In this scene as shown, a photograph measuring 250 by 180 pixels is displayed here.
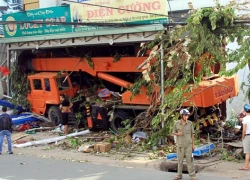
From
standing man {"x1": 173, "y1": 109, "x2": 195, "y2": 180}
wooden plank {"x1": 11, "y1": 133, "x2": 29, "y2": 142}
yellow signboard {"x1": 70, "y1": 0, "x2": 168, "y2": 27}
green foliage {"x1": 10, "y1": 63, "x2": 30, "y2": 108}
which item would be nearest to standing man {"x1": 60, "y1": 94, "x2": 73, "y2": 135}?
wooden plank {"x1": 11, "y1": 133, "x2": 29, "y2": 142}

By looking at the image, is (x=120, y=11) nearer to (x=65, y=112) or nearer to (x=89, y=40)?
(x=89, y=40)

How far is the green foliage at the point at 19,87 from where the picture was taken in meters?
18.8

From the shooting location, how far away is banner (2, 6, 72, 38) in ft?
54.5

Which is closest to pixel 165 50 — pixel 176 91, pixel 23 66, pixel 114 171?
pixel 176 91

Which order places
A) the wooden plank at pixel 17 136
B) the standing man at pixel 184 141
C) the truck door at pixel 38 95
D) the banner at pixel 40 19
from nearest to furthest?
the standing man at pixel 184 141 → the wooden plank at pixel 17 136 → the banner at pixel 40 19 → the truck door at pixel 38 95

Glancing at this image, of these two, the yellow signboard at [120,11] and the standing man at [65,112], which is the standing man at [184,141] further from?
the standing man at [65,112]

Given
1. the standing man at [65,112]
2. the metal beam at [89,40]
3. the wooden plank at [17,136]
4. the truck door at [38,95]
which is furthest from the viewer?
the truck door at [38,95]

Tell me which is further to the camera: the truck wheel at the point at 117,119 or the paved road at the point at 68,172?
the truck wheel at the point at 117,119

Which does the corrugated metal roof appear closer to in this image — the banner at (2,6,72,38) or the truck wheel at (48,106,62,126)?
the banner at (2,6,72,38)

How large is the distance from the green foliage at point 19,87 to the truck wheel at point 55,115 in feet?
4.29

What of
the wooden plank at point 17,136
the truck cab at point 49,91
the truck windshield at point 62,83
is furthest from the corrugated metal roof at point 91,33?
the wooden plank at point 17,136

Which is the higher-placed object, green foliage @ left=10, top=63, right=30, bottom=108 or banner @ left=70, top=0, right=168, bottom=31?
banner @ left=70, top=0, right=168, bottom=31

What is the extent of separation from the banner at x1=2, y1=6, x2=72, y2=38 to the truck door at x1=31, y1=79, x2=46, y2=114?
2116 millimetres

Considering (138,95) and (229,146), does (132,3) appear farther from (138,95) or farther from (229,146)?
(229,146)
